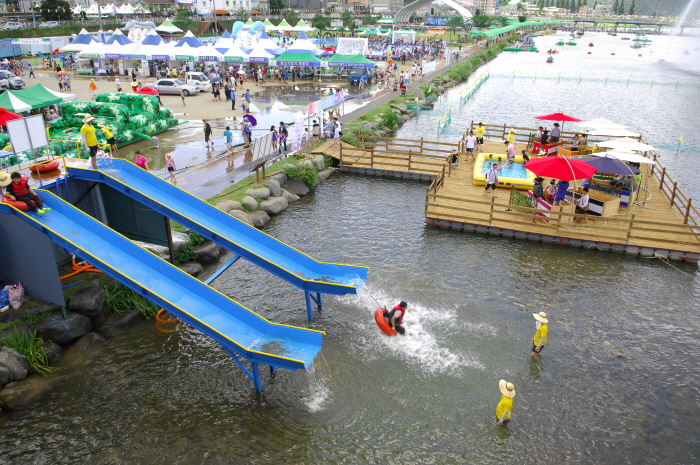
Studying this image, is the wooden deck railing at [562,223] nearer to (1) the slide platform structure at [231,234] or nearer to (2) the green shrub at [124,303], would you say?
(1) the slide platform structure at [231,234]

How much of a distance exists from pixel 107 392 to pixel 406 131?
101ft

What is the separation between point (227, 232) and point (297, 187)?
9422mm

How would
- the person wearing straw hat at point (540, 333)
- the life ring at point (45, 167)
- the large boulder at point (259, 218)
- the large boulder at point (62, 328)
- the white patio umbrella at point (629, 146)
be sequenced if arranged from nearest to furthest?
the person wearing straw hat at point (540, 333), the large boulder at point (62, 328), the life ring at point (45, 167), the large boulder at point (259, 218), the white patio umbrella at point (629, 146)

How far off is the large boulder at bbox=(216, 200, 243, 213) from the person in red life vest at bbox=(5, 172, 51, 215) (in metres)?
7.05

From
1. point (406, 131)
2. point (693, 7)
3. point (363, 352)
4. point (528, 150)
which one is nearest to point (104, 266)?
point (363, 352)

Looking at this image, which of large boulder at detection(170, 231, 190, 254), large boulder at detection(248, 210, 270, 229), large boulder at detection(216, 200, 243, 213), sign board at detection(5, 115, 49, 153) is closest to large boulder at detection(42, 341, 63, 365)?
large boulder at detection(170, 231, 190, 254)

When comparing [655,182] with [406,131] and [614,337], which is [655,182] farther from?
[406,131]

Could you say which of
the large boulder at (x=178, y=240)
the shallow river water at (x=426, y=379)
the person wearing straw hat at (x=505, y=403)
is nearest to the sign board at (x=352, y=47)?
the shallow river water at (x=426, y=379)

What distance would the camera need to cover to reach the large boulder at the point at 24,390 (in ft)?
35.8

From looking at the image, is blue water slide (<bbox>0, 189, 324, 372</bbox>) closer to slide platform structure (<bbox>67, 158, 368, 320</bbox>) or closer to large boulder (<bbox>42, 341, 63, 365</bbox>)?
slide platform structure (<bbox>67, 158, 368, 320</bbox>)

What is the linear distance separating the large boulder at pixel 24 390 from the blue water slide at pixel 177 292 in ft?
9.76

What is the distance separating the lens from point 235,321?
12.0 meters

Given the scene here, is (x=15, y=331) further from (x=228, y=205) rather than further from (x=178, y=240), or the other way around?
(x=228, y=205)

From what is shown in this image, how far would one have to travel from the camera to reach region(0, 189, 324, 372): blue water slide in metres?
11.2
